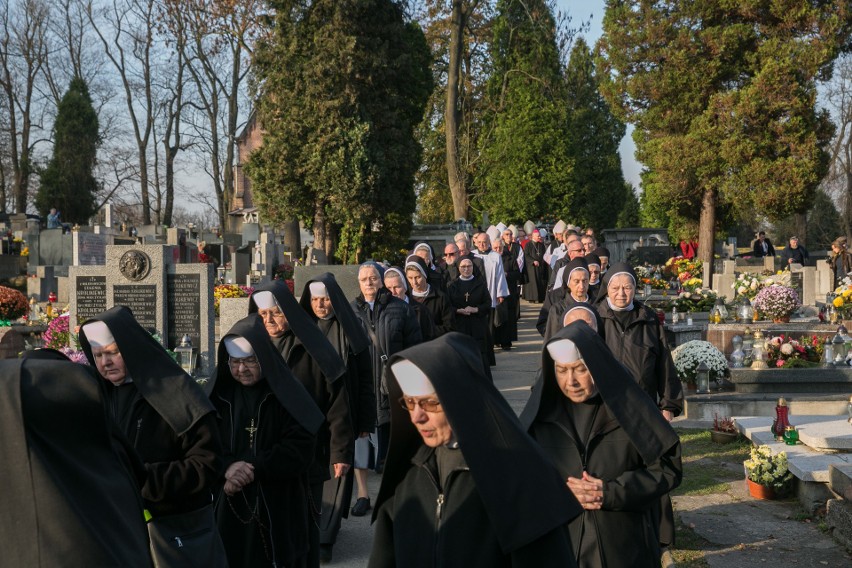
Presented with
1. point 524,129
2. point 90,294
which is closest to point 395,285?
point 90,294

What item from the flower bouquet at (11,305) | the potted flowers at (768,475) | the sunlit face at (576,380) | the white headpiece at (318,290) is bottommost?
the potted flowers at (768,475)

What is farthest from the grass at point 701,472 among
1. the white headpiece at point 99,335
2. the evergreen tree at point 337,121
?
the evergreen tree at point 337,121

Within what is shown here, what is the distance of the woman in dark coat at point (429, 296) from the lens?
1146 cm

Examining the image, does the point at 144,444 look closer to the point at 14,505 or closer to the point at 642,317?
the point at 14,505

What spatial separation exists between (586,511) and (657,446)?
1.39ft

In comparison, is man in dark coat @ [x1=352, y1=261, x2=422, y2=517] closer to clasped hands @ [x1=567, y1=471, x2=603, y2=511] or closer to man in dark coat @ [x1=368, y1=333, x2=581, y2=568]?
clasped hands @ [x1=567, y1=471, x2=603, y2=511]

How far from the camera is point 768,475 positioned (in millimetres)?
8570

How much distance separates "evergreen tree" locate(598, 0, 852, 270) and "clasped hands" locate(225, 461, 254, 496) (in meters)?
28.5

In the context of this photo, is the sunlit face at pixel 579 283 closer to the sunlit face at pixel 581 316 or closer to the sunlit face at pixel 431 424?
the sunlit face at pixel 581 316

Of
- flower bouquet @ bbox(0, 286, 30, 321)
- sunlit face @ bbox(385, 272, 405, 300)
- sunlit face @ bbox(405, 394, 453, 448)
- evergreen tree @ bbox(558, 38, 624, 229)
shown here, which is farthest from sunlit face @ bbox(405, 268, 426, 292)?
evergreen tree @ bbox(558, 38, 624, 229)

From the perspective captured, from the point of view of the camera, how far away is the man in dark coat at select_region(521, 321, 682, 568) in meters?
4.50

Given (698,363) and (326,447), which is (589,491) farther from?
(698,363)

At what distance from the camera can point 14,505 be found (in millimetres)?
2924

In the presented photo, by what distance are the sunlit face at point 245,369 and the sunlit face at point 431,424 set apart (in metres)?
2.05
